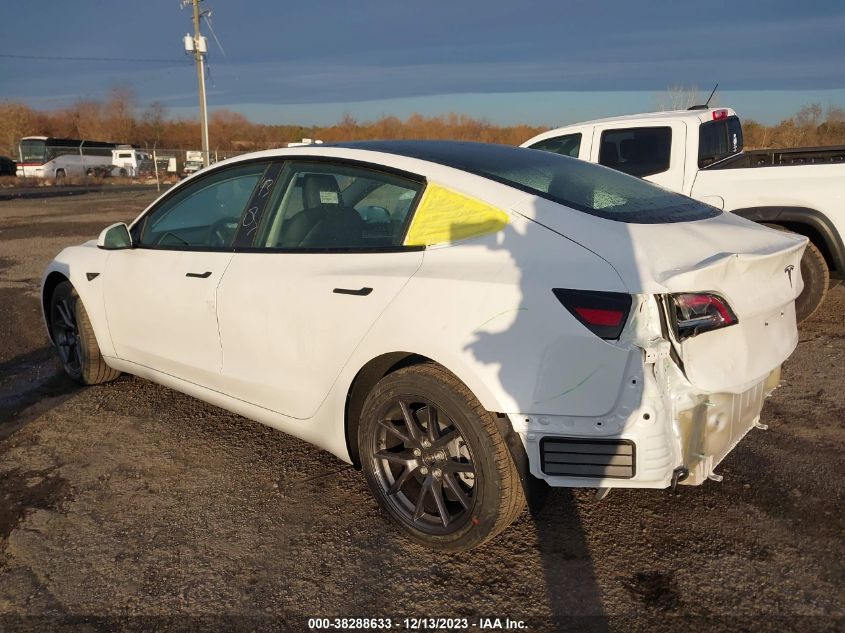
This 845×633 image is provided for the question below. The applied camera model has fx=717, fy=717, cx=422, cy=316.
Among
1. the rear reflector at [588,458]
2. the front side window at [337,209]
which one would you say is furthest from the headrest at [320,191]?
the rear reflector at [588,458]

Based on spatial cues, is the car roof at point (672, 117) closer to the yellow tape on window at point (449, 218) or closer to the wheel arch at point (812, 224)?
the wheel arch at point (812, 224)

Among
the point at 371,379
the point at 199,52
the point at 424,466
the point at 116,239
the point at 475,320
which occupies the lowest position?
the point at 424,466

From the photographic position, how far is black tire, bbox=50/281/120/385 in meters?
4.75

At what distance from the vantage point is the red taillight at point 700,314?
8.09 ft

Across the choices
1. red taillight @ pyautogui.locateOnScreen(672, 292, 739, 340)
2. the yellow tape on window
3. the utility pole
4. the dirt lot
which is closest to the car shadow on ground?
the dirt lot

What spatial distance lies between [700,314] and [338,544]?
1723 millimetres

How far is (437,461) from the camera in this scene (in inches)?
114

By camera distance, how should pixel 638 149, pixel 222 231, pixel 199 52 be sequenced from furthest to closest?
1. pixel 199 52
2. pixel 638 149
3. pixel 222 231

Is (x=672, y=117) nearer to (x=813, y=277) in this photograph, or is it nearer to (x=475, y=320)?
(x=813, y=277)

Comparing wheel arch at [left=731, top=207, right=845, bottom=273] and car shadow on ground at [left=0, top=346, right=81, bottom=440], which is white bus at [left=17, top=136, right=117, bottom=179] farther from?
wheel arch at [left=731, top=207, right=845, bottom=273]

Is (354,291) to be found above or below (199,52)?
below

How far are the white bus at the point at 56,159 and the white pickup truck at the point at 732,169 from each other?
40.2m

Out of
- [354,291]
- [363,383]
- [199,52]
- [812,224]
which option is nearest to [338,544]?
[363,383]

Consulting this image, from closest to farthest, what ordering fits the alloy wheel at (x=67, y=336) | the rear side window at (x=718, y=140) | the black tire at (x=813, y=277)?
the alloy wheel at (x=67, y=336), the black tire at (x=813, y=277), the rear side window at (x=718, y=140)
